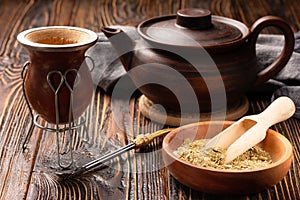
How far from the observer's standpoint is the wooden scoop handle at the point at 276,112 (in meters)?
1.02

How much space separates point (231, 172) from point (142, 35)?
40 centimetres

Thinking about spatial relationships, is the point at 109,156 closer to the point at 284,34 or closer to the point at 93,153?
the point at 93,153

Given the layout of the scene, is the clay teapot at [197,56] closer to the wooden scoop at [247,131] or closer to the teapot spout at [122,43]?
the teapot spout at [122,43]

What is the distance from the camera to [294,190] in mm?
982

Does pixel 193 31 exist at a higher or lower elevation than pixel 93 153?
higher

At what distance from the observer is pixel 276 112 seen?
1.04m

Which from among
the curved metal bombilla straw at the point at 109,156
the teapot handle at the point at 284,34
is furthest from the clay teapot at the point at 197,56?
the curved metal bombilla straw at the point at 109,156

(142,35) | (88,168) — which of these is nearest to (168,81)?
(142,35)

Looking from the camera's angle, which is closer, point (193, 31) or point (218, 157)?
point (218, 157)

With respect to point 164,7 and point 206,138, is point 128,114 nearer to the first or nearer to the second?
point 206,138

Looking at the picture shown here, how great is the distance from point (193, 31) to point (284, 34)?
0.19 m

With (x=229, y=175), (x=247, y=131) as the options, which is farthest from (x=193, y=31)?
(x=229, y=175)

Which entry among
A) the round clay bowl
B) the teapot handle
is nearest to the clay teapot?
the teapot handle

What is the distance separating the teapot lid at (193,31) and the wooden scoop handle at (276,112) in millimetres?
175
